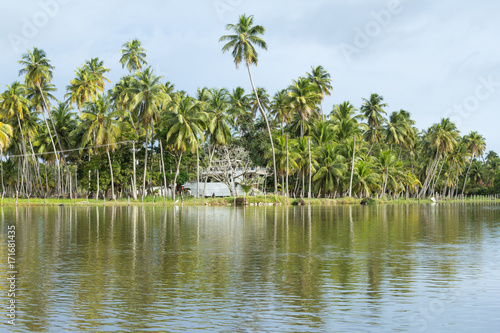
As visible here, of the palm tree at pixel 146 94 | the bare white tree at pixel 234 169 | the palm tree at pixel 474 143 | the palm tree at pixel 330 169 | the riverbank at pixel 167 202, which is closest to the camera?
the riverbank at pixel 167 202

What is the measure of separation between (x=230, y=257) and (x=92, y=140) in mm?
57506

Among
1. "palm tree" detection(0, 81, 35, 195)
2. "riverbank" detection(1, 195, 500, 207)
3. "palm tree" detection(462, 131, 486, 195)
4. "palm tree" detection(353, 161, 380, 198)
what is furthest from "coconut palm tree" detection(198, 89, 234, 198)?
"palm tree" detection(462, 131, 486, 195)

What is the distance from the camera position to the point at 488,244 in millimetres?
24172

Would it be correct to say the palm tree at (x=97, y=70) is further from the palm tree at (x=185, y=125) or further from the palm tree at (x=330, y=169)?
the palm tree at (x=330, y=169)

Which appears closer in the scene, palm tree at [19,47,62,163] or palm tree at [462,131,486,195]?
palm tree at [19,47,62,163]

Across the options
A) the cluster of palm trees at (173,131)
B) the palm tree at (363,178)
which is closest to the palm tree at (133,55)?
the cluster of palm trees at (173,131)

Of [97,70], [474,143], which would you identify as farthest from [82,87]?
[474,143]

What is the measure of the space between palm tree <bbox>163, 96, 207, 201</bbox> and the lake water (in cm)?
4132

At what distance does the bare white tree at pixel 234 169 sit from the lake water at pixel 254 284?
51013mm

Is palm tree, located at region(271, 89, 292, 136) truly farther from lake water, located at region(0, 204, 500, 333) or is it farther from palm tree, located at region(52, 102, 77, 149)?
lake water, located at region(0, 204, 500, 333)

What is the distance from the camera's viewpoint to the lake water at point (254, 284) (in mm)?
10828

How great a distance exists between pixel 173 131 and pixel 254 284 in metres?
54.1

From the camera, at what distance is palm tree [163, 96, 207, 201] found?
220 feet

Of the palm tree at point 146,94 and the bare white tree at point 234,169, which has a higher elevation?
the palm tree at point 146,94
